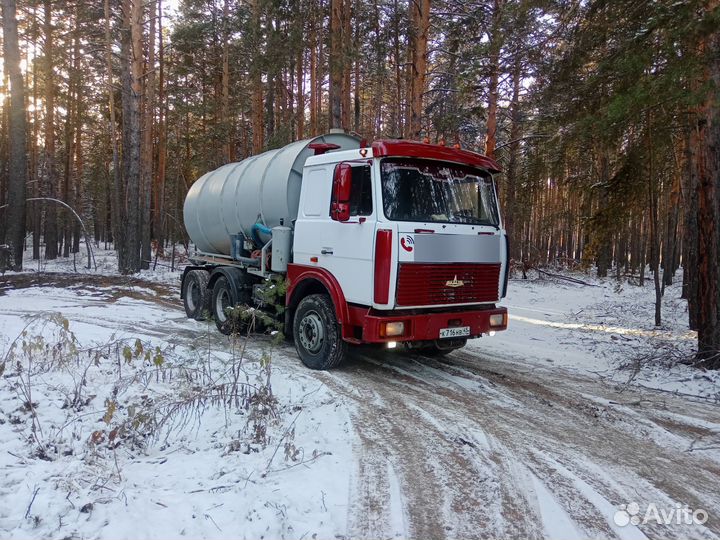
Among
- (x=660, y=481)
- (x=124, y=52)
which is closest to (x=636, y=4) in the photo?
(x=660, y=481)

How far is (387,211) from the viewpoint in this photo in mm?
5586

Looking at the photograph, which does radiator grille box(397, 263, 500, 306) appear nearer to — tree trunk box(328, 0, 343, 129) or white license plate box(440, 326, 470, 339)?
white license plate box(440, 326, 470, 339)

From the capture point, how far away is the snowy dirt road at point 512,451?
122 inches

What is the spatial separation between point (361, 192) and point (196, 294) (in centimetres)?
557

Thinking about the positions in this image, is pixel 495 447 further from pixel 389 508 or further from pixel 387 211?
pixel 387 211

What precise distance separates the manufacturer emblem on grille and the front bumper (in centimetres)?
36

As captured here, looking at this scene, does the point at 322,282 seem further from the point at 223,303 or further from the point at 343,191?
the point at 223,303

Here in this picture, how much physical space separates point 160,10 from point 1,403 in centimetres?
2296

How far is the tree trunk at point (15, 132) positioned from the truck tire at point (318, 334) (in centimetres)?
1352

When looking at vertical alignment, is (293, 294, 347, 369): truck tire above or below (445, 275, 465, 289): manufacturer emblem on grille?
below

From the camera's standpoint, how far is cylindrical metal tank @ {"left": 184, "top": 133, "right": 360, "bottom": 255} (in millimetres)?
7164

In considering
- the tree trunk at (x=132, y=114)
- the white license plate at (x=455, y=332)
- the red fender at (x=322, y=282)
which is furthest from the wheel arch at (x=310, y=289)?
the tree trunk at (x=132, y=114)

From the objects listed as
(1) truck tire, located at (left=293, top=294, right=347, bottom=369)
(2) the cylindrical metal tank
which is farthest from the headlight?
(2) the cylindrical metal tank

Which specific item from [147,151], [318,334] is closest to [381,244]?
[318,334]
